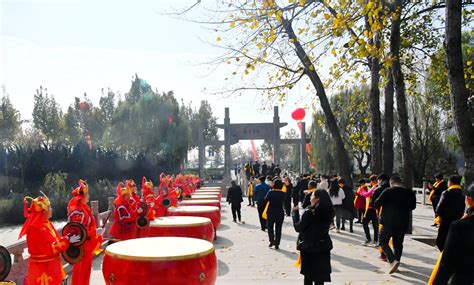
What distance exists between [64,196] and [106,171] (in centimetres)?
820

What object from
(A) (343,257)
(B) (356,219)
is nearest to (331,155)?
(B) (356,219)

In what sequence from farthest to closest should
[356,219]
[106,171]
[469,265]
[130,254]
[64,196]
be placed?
[106,171] → [64,196] → [356,219] → [130,254] → [469,265]

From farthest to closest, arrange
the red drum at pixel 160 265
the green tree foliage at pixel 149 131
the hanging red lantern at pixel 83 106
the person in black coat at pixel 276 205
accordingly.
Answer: the hanging red lantern at pixel 83 106 < the green tree foliage at pixel 149 131 < the person in black coat at pixel 276 205 < the red drum at pixel 160 265

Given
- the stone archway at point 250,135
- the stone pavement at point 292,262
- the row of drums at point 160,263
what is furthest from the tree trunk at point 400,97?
the stone archway at point 250,135

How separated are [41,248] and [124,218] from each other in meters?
2.75

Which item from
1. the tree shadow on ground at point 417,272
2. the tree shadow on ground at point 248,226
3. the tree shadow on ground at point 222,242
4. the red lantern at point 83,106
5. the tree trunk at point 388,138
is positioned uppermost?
the red lantern at point 83,106

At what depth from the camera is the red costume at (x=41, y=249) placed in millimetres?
4141

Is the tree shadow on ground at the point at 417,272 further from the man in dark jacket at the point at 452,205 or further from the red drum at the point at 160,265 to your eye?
the red drum at the point at 160,265

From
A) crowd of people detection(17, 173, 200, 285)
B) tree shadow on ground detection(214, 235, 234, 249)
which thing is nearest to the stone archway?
tree shadow on ground detection(214, 235, 234, 249)

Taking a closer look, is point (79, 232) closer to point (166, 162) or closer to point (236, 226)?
point (236, 226)

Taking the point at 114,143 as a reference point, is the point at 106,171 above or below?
below

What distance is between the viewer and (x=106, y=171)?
29.6m

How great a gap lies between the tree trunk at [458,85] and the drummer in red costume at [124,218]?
5.30 meters

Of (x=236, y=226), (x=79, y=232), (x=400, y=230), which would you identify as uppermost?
(x=79, y=232)
